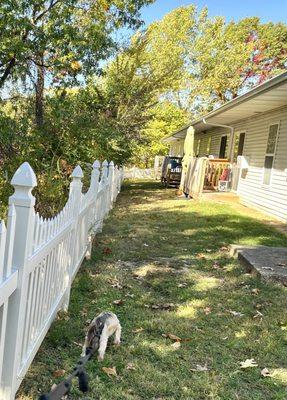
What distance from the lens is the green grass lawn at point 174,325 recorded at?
2916mm

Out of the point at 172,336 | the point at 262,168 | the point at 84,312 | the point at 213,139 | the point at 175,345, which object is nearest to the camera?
the point at 175,345

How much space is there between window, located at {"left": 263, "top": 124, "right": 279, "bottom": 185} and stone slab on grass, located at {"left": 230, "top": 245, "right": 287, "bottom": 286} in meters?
6.12

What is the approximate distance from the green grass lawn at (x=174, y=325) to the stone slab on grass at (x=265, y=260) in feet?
0.44

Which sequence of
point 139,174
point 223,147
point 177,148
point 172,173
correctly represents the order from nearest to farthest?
point 223,147 < point 172,173 < point 139,174 < point 177,148

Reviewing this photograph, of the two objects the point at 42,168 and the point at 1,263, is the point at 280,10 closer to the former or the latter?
the point at 42,168

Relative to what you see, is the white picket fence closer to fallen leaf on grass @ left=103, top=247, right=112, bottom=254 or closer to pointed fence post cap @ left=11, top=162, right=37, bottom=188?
pointed fence post cap @ left=11, top=162, right=37, bottom=188

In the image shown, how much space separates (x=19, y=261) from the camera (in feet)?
7.17

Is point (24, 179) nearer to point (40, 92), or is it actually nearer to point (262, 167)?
point (40, 92)

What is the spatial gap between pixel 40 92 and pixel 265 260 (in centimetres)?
716

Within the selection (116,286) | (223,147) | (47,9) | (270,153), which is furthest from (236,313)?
(223,147)

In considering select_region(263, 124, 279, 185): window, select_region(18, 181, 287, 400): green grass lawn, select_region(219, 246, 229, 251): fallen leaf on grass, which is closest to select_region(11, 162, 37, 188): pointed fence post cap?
select_region(18, 181, 287, 400): green grass lawn

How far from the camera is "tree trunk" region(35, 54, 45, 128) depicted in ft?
31.6

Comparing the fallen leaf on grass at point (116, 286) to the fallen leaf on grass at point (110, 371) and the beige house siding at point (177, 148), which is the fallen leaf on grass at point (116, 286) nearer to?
the fallen leaf on grass at point (110, 371)

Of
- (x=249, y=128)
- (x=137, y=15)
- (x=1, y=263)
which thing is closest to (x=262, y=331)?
(x=1, y=263)
